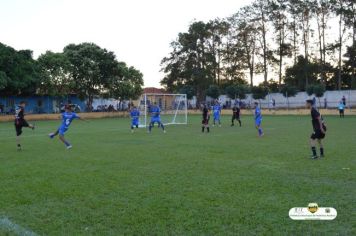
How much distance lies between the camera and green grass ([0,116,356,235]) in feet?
19.7

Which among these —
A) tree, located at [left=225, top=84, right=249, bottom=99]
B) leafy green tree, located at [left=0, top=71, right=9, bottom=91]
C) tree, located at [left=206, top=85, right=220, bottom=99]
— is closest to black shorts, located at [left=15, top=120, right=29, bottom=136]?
leafy green tree, located at [left=0, top=71, right=9, bottom=91]

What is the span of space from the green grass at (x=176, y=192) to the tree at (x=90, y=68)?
3876 centimetres

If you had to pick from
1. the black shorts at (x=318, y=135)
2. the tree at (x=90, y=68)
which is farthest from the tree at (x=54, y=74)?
the black shorts at (x=318, y=135)

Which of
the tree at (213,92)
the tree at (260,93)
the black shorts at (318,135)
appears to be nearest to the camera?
the black shorts at (318,135)

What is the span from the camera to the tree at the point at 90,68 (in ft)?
170

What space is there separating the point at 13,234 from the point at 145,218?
71.4 inches

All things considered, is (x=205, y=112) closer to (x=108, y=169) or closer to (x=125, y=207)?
(x=108, y=169)

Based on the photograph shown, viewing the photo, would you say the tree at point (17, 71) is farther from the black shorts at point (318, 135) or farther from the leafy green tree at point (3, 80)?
the black shorts at point (318, 135)

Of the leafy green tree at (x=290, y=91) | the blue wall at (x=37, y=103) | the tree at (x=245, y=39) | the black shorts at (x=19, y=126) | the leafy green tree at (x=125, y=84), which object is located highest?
the tree at (x=245, y=39)

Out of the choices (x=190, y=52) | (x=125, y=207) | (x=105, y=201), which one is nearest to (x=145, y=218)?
(x=125, y=207)

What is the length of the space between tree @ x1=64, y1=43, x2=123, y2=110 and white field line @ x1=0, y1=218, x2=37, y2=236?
4566 centimetres

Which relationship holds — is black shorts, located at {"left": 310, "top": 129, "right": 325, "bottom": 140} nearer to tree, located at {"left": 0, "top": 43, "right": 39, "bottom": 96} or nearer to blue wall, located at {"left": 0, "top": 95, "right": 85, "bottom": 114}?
tree, located at {"left": 0, "top": 43, "right": 39, "bottom": 96}

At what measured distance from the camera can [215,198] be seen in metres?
7.57

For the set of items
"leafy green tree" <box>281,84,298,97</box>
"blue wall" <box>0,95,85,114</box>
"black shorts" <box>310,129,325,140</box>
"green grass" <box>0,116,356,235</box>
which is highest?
"leafy green tree" <box>281,84,298,97</box>
